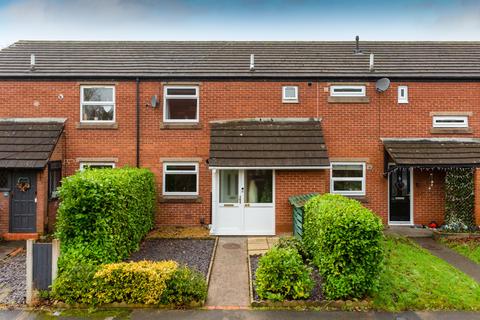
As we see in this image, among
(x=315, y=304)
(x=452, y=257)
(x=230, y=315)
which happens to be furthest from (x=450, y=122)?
(x=230, y=315)

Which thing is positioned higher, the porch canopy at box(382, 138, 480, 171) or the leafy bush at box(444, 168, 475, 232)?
the porch canopy at box(382, 138, 480, 171)

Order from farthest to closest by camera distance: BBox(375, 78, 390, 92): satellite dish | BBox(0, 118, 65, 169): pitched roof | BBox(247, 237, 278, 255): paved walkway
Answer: BBox(375, 78, 390, 92): satellite dish → BBox(0, 118, 65, 169): pitched roof → BBox(247, 237, 278, 255): paved walkway

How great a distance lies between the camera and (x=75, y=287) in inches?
214

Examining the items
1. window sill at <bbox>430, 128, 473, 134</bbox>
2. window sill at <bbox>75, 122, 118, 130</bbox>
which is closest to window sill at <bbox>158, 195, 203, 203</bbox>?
window sill at <bbox>75, 122, 118, 130</bbox>

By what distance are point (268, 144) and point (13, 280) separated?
294 inches

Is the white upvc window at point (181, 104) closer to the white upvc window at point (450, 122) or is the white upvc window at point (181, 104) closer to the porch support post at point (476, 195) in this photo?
the white upvc window at point (450, 122)

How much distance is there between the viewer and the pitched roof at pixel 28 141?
9781 mm

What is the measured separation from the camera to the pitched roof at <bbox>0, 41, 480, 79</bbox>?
11727 mm

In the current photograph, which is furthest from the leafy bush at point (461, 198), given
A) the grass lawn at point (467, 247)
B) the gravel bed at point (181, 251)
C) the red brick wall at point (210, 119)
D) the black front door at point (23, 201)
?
the black front door at point (23, 201)

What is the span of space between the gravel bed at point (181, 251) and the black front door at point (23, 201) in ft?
12.6

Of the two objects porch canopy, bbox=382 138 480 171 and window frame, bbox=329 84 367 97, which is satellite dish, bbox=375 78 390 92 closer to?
window frame, bbox=329 84 367 97

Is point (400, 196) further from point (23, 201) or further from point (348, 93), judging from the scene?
point (23, 201)

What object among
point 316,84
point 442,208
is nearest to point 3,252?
point 316,84

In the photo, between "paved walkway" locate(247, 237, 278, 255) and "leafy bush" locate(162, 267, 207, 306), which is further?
"paved walkway" locate(247, 237, 278, 255)
